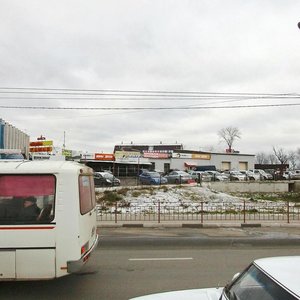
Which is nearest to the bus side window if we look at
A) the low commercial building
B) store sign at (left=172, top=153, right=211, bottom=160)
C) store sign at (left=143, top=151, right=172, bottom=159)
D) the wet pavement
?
the wet pavement

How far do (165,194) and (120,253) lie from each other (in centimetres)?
1962

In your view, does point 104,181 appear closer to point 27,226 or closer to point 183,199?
point 183,199

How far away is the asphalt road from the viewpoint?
7.33m

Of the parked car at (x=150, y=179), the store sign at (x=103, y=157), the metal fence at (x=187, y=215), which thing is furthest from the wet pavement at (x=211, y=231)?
the store sign at (x=103, y=157)

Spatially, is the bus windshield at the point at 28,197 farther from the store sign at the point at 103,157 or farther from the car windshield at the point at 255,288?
the store sign at the point at 103,157

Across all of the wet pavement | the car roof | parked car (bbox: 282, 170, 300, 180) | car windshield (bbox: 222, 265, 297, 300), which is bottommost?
the wet pavement

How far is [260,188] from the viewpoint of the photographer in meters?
43.2

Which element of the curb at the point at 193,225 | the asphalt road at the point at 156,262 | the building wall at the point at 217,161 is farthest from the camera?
the building wall at the point at 217,161

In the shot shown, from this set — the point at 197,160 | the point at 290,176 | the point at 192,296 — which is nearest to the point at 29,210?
the point at 192,296

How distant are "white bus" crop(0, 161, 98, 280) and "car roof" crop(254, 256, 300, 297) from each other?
3.63m

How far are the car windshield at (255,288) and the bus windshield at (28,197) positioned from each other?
371 cm

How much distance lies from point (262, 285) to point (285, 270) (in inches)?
8.6

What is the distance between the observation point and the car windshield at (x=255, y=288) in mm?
3178

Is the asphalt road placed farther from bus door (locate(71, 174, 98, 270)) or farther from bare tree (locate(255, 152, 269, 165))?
bare tree (locate(255, 152, 269, 165))
